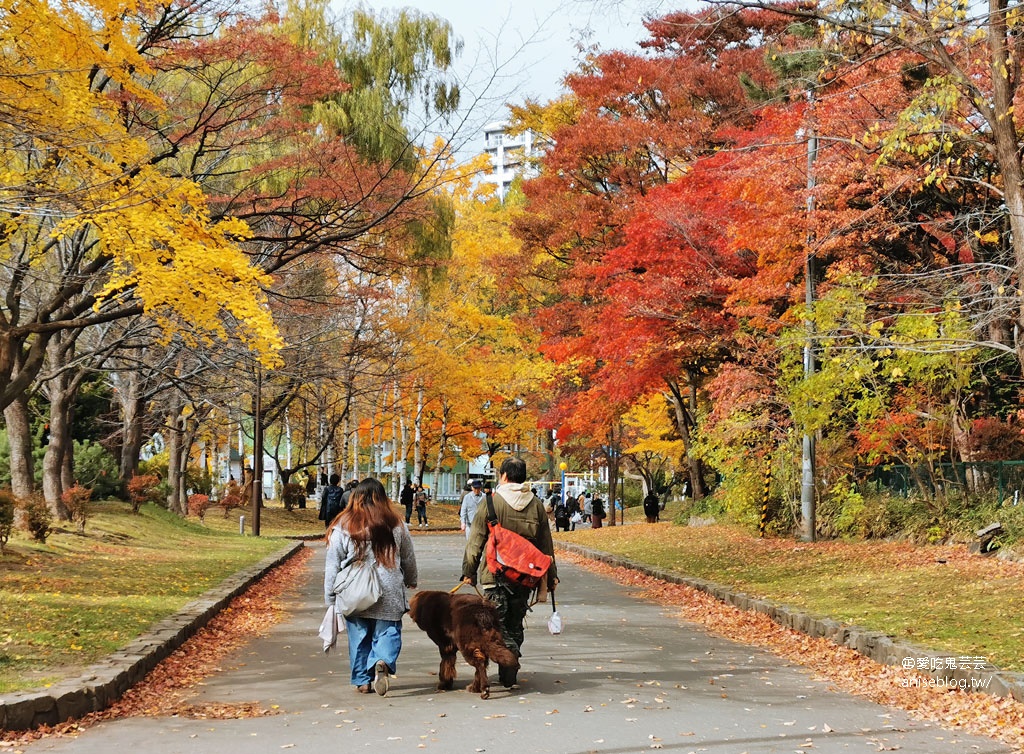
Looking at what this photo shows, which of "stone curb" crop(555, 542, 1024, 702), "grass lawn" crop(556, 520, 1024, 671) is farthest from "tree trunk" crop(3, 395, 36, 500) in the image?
"stone curb" crop(555, 542, 1024, 702)

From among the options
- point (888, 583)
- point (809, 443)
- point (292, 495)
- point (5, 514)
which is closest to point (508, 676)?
point (888, 583)

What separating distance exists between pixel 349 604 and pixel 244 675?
1.77m

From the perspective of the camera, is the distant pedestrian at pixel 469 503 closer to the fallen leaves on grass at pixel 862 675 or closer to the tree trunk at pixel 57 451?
the fallen leaves on grass at pixel 862 675

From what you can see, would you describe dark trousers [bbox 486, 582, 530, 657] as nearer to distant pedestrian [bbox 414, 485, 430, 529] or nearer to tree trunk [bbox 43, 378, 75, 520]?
tree trunk [bbox 43, 378, 75, 520]

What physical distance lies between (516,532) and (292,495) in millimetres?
39488

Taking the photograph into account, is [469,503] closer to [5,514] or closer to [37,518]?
[5,514]

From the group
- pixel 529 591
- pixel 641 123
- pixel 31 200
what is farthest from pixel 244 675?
pixel 641 123

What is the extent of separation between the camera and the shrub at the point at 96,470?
29.1m

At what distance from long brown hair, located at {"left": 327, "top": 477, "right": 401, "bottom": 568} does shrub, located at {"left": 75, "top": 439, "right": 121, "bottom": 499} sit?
22.0 metres

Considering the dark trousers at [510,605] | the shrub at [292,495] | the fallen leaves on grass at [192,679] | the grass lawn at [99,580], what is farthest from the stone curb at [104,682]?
the shrub at [292,495]

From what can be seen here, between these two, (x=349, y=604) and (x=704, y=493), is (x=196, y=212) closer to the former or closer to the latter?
(x=349, y=604)

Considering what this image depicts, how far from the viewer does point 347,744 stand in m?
6.45

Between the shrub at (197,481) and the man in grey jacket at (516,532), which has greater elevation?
the shrub at (197,481)

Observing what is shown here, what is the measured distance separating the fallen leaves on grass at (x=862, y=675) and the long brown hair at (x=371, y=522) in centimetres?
371
